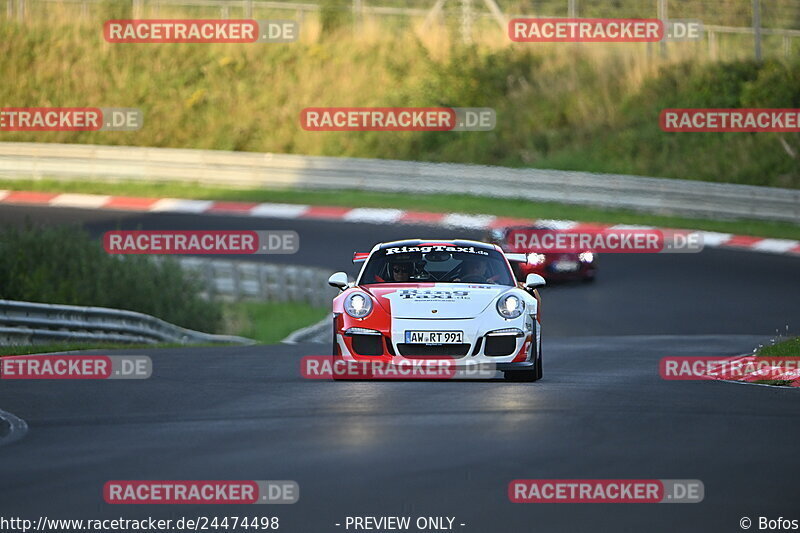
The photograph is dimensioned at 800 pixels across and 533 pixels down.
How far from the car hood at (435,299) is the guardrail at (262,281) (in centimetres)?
1379

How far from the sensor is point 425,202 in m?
34.2

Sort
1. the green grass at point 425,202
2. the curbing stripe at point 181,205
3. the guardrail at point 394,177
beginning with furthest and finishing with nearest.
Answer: the curbing stripe at point 181,205 < the guardrail at point 394,177 < the green grass at point 425,202

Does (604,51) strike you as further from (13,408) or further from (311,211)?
(13,408)

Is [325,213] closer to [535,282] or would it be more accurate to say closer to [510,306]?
[535,282]

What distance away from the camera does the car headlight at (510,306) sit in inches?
468

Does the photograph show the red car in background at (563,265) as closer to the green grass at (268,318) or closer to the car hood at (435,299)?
the green grass at (268,318)

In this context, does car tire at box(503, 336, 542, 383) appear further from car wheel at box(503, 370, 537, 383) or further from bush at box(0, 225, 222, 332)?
bush at box(0, 225, 222, 332)

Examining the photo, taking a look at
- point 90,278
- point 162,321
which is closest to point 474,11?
point 90,278

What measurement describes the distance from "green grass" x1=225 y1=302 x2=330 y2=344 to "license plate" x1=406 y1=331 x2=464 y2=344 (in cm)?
1345

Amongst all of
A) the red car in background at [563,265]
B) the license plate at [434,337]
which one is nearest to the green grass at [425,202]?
the red car in background at [563,265]

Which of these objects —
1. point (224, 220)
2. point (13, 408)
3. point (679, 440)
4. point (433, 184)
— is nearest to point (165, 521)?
point (679, 440)

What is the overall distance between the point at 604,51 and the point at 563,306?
61.9 ft

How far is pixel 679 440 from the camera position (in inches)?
351

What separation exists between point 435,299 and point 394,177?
23.3m
